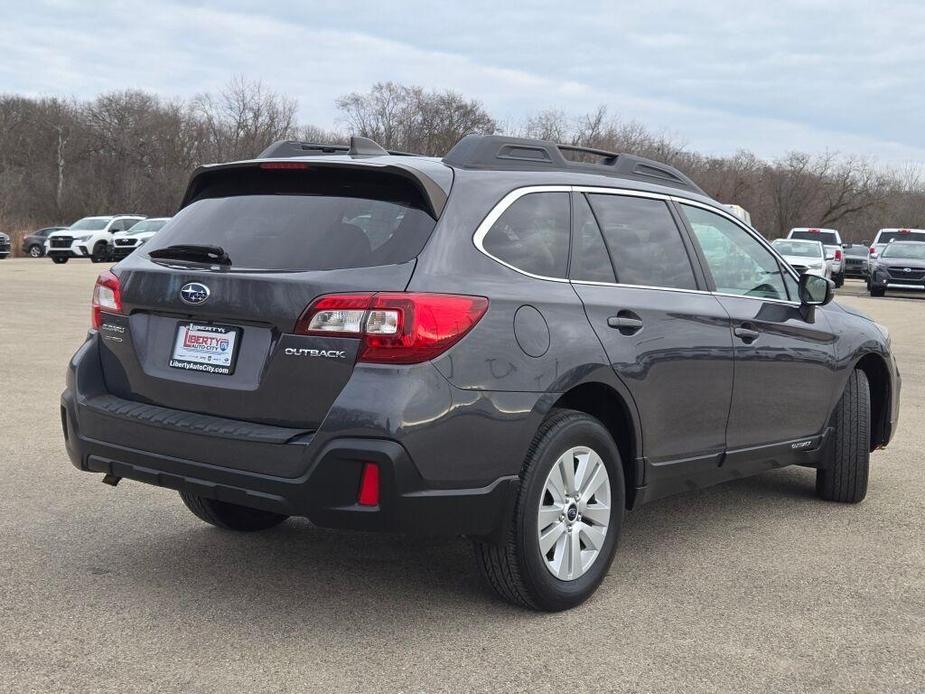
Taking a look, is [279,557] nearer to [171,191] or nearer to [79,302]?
[79,302]

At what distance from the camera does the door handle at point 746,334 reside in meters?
5.00

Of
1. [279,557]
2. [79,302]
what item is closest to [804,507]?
[279,557]

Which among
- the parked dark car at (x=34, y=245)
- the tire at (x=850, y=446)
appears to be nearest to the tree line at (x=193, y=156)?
the parked dark car at (x=34, y=245)

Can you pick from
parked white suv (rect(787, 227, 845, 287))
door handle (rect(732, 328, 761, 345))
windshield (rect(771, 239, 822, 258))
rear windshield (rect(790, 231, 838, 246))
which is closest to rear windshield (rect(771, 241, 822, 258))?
windshield (rect(771, 239, 822, 258))

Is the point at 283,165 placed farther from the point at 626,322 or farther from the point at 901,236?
the point at 901,236

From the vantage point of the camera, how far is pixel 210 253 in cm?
405

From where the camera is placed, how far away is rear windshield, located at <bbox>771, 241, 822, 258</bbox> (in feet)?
95.9

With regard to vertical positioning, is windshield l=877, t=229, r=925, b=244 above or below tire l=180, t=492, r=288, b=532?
above

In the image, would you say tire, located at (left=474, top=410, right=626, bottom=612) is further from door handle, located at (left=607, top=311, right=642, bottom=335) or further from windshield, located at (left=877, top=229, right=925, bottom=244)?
windshield, located at (left=877, top=229, right=925, bottom=244)

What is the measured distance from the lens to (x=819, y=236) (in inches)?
1401

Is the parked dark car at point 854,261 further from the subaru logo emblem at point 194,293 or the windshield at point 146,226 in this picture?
the subaru logo emblem at point 194,293

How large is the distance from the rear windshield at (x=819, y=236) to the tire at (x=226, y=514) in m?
32.9

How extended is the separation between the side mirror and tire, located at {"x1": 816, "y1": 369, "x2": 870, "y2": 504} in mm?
627

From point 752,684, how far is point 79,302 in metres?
18.0
